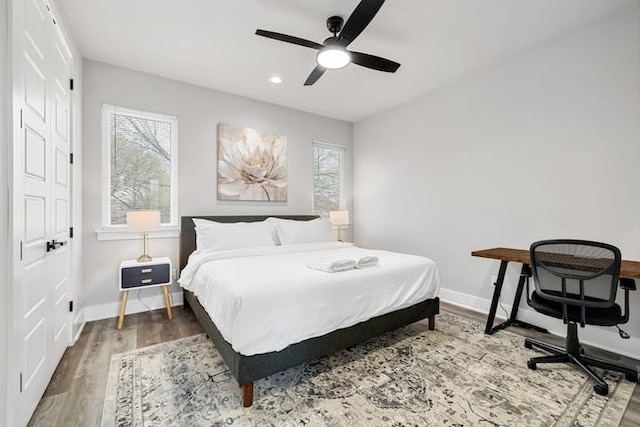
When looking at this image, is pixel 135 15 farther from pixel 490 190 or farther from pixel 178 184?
pixel 490 190

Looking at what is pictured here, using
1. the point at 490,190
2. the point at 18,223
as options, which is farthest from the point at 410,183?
the point at 18,223

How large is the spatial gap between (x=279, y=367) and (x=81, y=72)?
139 inches

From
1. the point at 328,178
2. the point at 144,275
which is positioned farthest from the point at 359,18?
the point at 328,178

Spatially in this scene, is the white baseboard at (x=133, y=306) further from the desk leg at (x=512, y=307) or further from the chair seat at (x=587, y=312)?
the chair seat at (x=587, y=312)

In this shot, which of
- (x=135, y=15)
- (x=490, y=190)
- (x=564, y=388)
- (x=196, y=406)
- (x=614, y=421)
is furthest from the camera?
(x=490, y=190)

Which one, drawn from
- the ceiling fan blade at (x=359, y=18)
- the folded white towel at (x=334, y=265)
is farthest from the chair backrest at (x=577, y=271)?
the ceiling fan blade at (x=359, y=18)

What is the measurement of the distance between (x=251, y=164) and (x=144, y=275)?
1.93 meters

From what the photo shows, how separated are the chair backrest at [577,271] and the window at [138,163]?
378cm

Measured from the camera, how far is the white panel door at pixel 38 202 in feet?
4.74

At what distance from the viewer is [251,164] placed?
4070mm

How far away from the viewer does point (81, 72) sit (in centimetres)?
301

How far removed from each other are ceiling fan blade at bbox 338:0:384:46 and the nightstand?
2788 millimetres

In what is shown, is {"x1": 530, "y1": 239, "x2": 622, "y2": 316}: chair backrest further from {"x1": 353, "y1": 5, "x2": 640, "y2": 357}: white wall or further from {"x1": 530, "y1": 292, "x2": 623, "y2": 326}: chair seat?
{"x1": 353, "y1": 5, "x2": 640, "y2": 357}: white wall

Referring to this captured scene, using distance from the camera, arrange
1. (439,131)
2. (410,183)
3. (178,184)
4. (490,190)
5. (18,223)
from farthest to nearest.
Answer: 1. (410,183)
2. (439,131)
3. (178,184)
4. (490,190)
5. (18,223)
